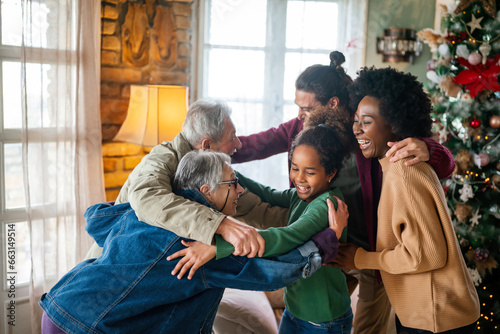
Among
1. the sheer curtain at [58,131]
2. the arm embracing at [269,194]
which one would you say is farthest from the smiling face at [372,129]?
the sheer curtain at [58,131]

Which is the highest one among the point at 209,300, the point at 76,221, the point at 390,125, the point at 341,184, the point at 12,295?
the point at 390,125

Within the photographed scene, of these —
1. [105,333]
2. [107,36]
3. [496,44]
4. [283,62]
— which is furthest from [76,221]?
[496,44]

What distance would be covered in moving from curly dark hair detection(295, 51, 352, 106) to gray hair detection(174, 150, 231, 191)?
1.95ft

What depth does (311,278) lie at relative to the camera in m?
1.47

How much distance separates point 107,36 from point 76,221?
3.79 feet

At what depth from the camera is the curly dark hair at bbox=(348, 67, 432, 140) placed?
1.45 metres

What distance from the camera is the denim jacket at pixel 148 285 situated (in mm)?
1205

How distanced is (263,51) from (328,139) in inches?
81.0

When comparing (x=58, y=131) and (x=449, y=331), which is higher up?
(x=58, y=131)

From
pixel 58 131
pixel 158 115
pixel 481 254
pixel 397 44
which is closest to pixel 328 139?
pixel 158 115

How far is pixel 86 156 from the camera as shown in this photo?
8.73 feet

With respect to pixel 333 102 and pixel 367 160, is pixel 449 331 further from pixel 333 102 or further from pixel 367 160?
pixel 333 102

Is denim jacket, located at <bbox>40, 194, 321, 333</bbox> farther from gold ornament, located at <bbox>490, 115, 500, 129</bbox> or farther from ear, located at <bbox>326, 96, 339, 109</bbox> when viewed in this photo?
gold ornament, located at <bbox>490, 115, 500, 129</bbox>

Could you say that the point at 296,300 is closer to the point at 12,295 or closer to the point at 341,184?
the point at 341,184
